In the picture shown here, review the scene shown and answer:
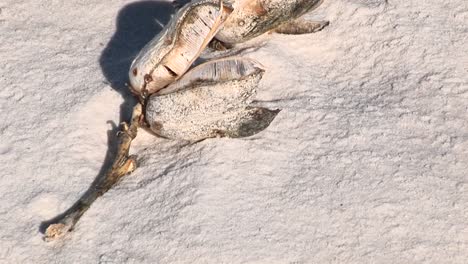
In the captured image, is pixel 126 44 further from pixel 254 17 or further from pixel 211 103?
pixel 211 103

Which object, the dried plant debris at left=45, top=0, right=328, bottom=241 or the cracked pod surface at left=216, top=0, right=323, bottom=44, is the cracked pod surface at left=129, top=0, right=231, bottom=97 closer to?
the dried plant debris at left=45, top=0, right=328, bottom=241

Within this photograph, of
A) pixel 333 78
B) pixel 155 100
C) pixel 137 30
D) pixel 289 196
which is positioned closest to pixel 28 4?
pixel 137 30

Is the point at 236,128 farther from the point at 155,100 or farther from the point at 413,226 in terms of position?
the point at 413,226

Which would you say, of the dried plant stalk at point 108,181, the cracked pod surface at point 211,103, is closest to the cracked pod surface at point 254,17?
the cracked pod surface at point 211,103

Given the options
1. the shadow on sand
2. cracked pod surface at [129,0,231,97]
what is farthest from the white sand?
cracked pod surface at [129,0,231,97]

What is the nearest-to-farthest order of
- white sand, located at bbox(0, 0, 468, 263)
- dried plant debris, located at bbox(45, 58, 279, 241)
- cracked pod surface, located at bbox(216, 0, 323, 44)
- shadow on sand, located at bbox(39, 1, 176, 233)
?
white sand, located at bbox(0, 0, 468, 263)
dried plant debris, located at bbox(45, 58, 279, 241)
shadow on sand, located at bbox(39, 1, 176, 233)
cracked pod surface, located at bbox(216, 0, 323, 44)

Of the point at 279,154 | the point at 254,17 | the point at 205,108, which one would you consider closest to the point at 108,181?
the point at 205,108
